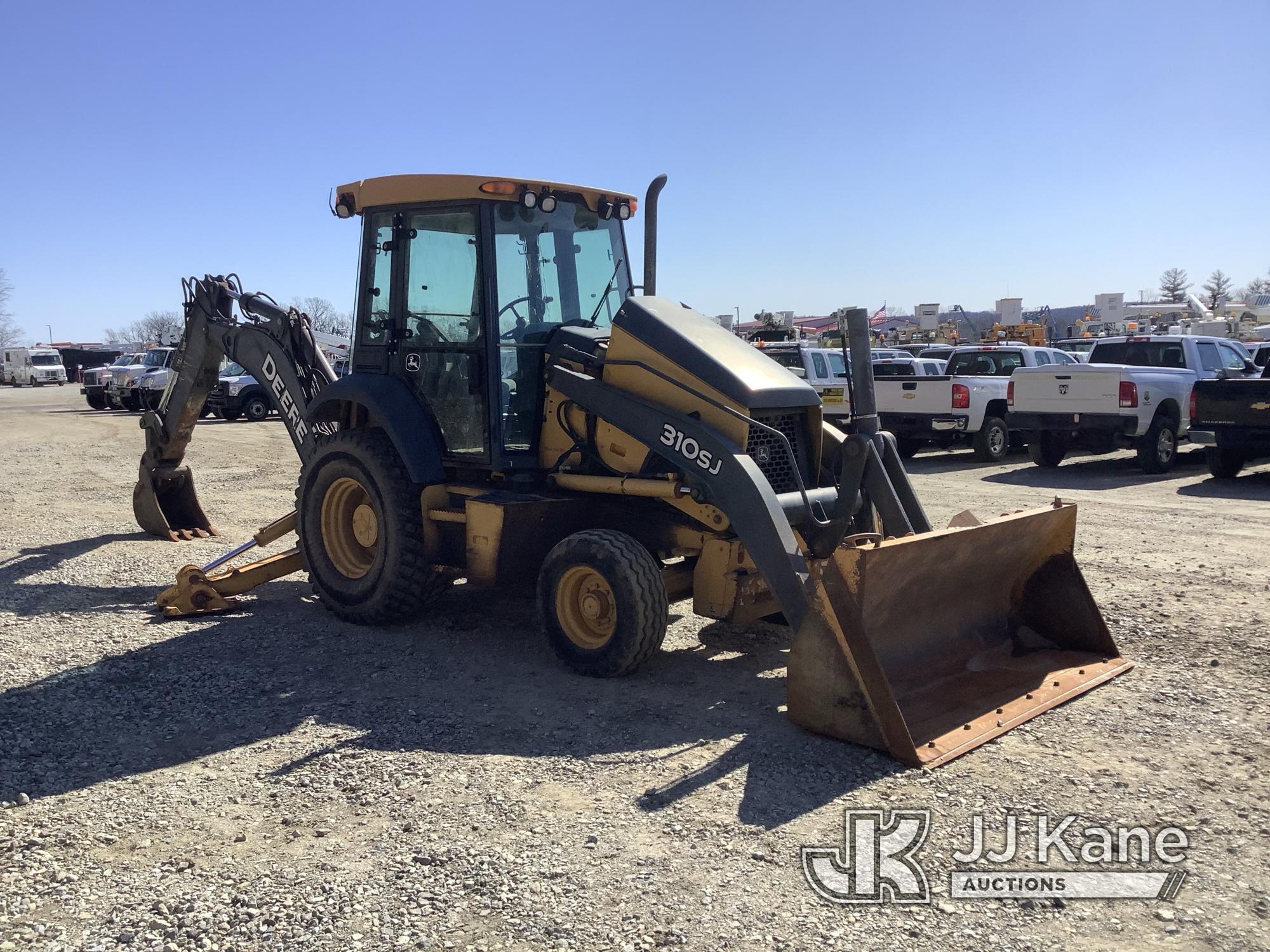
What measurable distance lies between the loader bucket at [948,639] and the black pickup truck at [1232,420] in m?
→ 8.99

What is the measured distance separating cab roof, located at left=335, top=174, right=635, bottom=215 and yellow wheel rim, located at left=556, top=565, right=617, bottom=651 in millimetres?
2381

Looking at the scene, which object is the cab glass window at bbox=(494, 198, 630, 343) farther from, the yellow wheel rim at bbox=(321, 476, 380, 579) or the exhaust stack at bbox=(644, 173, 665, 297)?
the yellow wheel rim at bbox=(321, 476, 380, 579)

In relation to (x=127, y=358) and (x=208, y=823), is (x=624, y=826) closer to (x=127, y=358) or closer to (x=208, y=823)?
(x=208, y=823)

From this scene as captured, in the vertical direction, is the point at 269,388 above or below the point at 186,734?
above

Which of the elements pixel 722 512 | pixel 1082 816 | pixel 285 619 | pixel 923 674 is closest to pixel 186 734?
pixel 285 619

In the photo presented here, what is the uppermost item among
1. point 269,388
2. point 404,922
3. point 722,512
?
point 269,388

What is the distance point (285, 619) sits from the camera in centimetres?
754

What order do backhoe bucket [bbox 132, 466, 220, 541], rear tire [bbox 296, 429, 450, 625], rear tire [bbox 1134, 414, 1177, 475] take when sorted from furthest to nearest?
rear tire [bbox 1134, 414, 1177, 475], backhoe bucket [bbox 132, 466, 220, 541], rear tire [bbox 296, 429, 450, 625]

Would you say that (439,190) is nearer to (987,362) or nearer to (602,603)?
(602,603)

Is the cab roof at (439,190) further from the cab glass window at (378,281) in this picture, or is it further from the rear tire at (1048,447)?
the rear tire at (1048,447)

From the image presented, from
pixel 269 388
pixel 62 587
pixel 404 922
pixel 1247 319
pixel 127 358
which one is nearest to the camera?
pixel 404 922

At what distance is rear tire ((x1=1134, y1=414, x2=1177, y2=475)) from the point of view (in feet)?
50.3

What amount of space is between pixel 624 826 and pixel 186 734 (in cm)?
239

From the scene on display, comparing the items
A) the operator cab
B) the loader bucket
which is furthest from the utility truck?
the loader bucket
